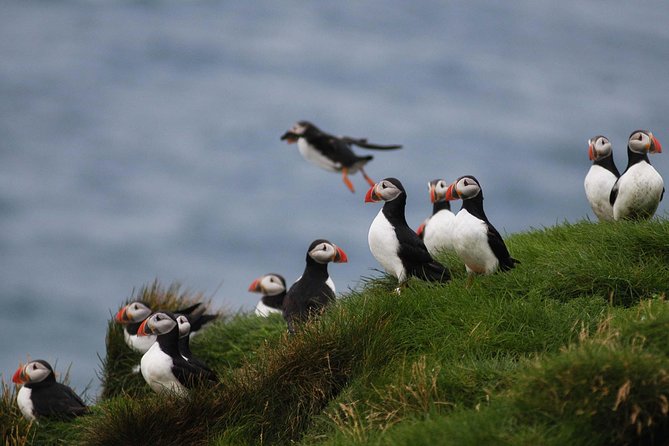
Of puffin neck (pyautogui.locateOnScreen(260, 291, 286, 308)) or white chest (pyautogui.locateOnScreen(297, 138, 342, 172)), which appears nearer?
puffin neck (pyautogui.locateOnScreen(260, 291, 286, 308))

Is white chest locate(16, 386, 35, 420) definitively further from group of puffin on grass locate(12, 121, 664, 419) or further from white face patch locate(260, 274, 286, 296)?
white face patch locate(260, 274, 286, 296)

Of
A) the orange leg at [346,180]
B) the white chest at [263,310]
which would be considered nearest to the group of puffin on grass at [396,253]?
the white chest at [263,310]

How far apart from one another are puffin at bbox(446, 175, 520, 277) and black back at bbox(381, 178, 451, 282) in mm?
311

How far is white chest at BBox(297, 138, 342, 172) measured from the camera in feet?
46.9

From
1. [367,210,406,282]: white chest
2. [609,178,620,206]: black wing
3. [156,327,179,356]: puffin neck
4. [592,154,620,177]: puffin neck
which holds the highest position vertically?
[592,154,620,177]: puffin neck

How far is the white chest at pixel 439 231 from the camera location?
31.3ft

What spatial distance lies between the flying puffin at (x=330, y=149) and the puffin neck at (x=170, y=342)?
6138 mm

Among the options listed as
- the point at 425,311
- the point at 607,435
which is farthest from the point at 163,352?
the point at 607,435

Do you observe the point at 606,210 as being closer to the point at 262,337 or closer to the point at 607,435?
the point at 262,337

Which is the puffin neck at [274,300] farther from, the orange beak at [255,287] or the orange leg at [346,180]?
the orange leg at [346,180]

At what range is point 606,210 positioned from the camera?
9.41 meters

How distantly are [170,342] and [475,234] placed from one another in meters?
2.62

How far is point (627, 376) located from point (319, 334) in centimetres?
257

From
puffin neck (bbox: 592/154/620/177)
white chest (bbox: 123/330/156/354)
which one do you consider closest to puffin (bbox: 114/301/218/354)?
white chest (bbox: 123/330/156/354)
